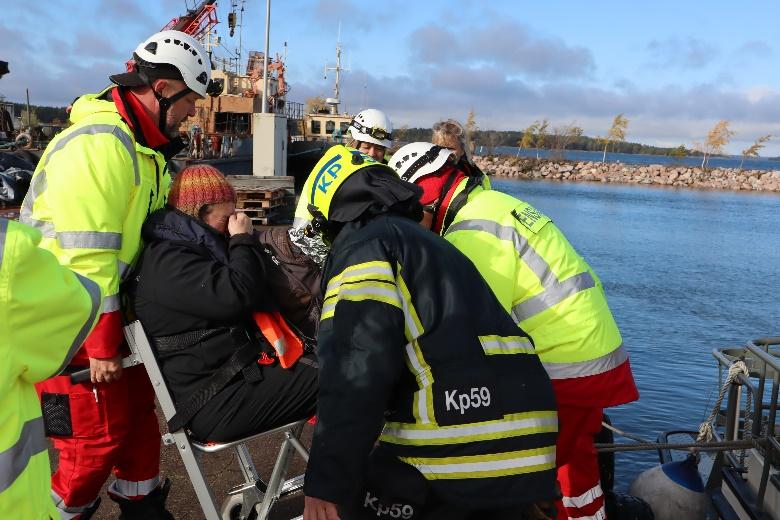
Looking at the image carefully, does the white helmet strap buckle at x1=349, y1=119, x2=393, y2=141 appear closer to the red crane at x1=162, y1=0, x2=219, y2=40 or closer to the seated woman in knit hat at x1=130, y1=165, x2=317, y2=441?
the seated woman in knit hat at x1=130, y1=165, x2=317, y2=441

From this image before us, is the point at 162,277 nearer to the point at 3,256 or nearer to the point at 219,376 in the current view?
the point at 219,376

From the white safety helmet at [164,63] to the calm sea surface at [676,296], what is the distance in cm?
396

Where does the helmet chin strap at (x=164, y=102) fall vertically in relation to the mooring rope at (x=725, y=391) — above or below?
above

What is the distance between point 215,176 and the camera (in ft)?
9.51

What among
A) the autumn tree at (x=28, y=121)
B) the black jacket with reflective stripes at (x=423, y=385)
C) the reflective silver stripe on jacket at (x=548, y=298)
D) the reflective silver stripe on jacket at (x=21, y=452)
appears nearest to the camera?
the reflective silver stripe on jacket at (x=21, y=452)

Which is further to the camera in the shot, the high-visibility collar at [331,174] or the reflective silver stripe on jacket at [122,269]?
the reflective silver stripe on jacket at [122,269]

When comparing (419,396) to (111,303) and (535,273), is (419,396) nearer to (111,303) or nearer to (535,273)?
(535,273)

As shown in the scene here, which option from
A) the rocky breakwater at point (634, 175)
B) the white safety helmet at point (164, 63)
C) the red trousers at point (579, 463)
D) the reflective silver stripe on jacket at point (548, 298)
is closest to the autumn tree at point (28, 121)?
the white safety helmet at point (164, 63)

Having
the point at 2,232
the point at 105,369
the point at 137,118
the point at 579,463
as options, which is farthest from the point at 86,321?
the point at 579,463

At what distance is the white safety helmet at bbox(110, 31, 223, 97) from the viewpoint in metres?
3.00

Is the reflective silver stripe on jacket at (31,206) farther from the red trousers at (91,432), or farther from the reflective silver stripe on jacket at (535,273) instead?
the reflective silver stripe on jacket at (535,273)

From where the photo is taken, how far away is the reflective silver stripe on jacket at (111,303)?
2648 millimetres

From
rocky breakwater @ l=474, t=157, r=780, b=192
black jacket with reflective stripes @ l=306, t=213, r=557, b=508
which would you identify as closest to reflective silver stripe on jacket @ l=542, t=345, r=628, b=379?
black jacket with reflective stripes @ l=306, t=213, r=557, b=508

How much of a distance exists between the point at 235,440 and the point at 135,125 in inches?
54.9
